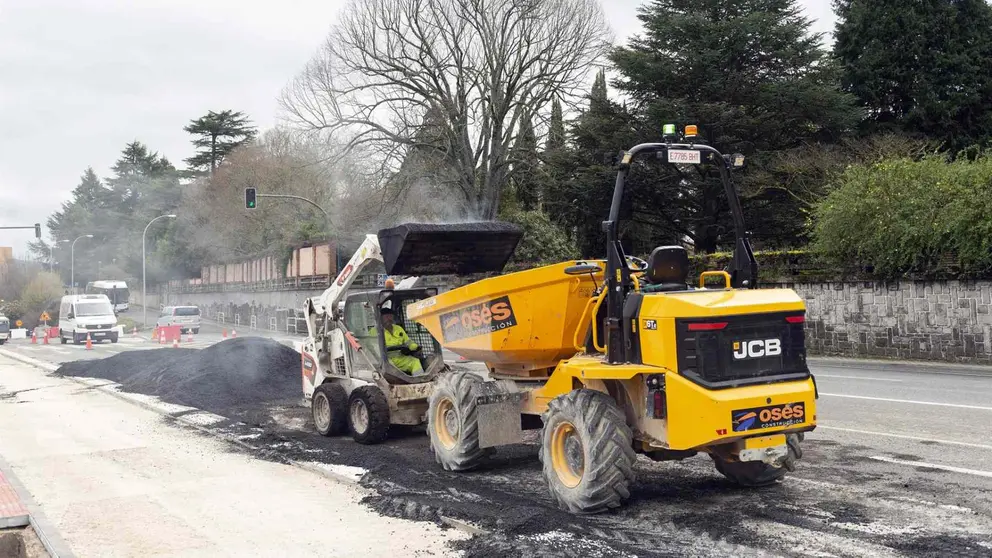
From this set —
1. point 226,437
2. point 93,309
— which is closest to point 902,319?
point 226,437

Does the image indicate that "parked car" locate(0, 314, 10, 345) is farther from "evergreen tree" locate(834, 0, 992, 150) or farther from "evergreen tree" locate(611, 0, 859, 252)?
"evergreen tree" locate(834, 0, 992, 150)

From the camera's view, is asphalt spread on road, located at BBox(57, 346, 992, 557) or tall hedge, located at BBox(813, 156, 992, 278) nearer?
asphalt spread on road, located at BBox(57, 346, 992, 557)

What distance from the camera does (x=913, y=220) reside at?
20953 millimetres

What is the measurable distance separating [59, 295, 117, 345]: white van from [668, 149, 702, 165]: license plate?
36.8 m

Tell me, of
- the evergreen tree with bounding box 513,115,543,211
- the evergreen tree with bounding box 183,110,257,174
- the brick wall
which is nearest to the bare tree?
the evergreen tree with bounding box 513,115,543,211

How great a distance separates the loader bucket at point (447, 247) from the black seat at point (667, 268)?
11.0ft

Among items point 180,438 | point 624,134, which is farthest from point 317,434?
point 624,134

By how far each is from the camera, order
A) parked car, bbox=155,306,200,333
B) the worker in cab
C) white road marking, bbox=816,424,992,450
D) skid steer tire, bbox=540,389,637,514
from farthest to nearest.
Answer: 1. parked car, bbox=155,306,200,333
2. the worker in cab
3. white road marking, bbox=816,424,992,450
4. skid steer tire, bbox=540,389,637,514

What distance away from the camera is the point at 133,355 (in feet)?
73.0

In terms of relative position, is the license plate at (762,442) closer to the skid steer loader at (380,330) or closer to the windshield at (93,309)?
the skid steer loader at (380,330)

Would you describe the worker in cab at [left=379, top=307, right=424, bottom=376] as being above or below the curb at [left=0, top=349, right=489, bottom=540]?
above

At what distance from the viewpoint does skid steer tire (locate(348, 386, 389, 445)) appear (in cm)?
1031

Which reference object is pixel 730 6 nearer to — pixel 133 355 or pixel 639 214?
pixel 639 214

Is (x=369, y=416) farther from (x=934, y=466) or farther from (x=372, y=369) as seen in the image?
(x=934, y=466)
